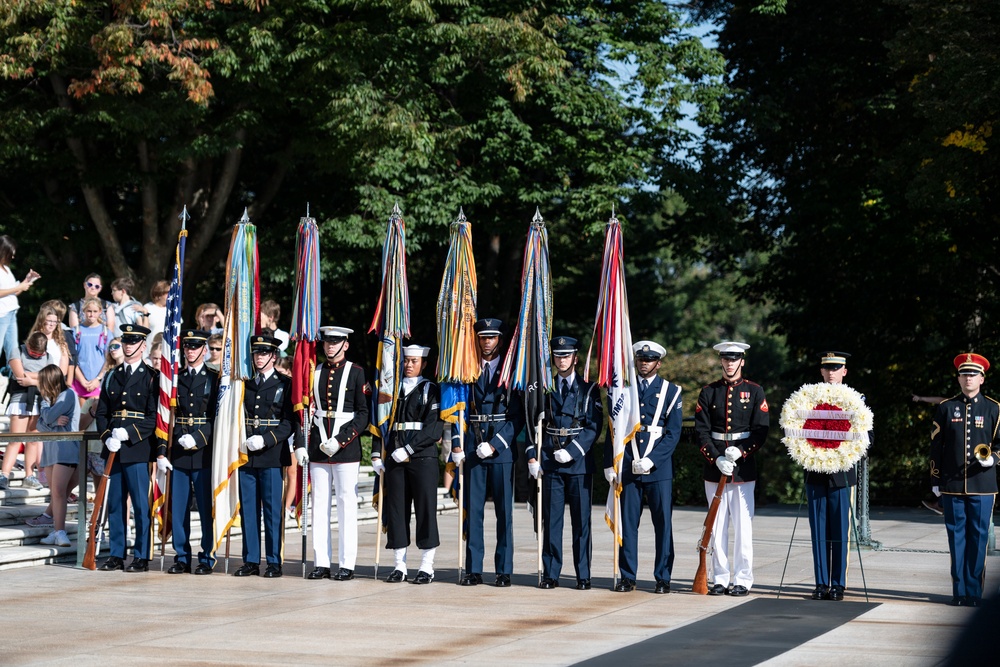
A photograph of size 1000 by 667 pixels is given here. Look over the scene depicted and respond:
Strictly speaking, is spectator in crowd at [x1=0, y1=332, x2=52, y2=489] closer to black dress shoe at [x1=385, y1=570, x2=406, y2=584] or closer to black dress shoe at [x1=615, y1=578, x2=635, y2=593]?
black dress shoe at [x1=385, y1=570, x2=406, y2=584]

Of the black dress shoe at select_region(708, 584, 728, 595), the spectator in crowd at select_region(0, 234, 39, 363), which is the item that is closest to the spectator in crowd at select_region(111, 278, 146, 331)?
the spectator in crowd at select_region(0, 234, 39, 363)

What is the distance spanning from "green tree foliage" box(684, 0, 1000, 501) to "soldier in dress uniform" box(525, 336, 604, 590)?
406 inches

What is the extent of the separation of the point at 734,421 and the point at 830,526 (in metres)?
1.08

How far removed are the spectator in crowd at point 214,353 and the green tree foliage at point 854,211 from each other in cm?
1118

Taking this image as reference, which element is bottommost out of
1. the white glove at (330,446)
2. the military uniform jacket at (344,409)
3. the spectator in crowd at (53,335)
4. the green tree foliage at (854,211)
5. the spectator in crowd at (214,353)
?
the white glove at (330,446)

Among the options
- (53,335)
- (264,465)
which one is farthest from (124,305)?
(264,465)

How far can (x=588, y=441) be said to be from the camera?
36.3 feet

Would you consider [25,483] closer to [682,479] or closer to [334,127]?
[334,127]

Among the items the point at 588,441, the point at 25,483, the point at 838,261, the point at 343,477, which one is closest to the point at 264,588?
the point at 343,477

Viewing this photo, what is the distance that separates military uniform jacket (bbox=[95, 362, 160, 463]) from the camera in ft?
39.1

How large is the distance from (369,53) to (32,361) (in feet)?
26.5

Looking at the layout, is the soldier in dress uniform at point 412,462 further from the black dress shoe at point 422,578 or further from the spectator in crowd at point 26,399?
the spectator in crowd at point 26,399

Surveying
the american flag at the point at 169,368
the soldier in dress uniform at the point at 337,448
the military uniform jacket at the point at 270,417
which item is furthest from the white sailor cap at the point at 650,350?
the american flag at the point at 169,368

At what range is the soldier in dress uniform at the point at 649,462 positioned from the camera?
1082cm
